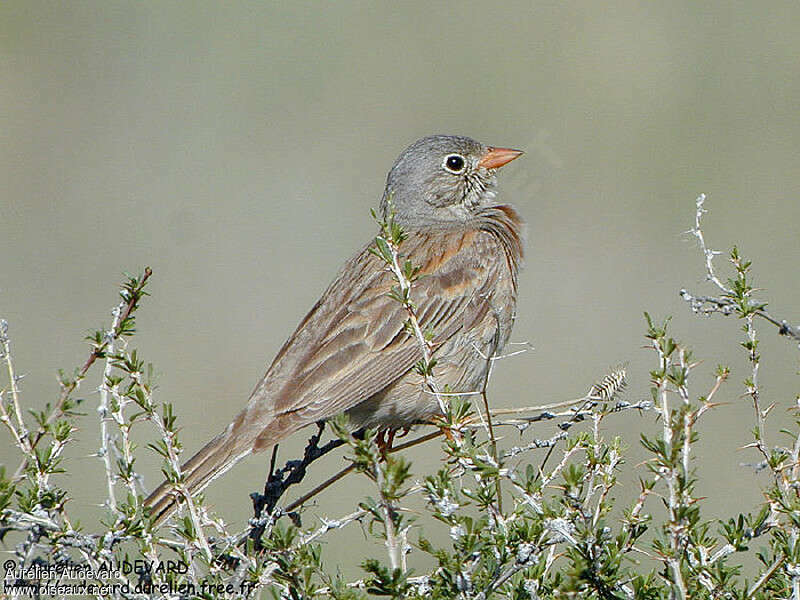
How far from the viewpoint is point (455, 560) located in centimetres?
309

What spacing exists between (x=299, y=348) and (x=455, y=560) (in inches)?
111

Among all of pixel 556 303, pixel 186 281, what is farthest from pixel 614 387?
pixel 186 281

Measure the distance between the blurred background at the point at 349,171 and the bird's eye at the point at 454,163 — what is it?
1.27 metres

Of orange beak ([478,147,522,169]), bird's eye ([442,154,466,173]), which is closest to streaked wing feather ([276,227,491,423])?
bird's eye ([442,154,466,173])

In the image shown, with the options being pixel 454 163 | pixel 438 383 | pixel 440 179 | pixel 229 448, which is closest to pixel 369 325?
pixel 438 383

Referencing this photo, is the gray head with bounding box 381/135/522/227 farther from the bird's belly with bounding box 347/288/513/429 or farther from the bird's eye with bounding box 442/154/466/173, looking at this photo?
the bird's belly with bounding box 347/288/513/429

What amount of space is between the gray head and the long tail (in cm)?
210

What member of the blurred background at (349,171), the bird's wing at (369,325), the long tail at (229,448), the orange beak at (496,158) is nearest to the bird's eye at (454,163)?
the orange beak at (496,158)

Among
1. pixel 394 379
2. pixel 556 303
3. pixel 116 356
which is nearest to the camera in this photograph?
pixel 116 356

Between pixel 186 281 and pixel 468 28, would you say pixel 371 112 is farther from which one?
pixel 186 281

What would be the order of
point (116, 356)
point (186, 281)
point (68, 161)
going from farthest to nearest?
1. point (68, 161)
2. point (186, 281)
3. point (116, 356)

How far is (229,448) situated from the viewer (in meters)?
5.09

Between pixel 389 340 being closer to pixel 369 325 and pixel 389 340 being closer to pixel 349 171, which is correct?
pixel 369 325

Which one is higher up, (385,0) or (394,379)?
(385,0)
